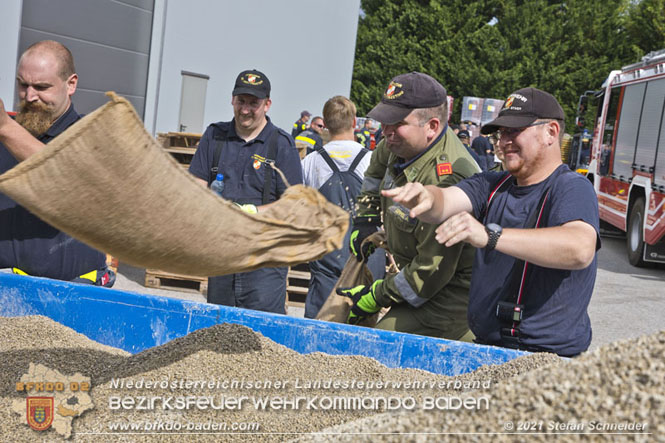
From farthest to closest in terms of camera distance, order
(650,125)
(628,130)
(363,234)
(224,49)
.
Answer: (224,49) → (628,130) → (650,125) → (363,234)

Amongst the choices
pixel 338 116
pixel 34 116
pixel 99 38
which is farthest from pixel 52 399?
pixel 99 38

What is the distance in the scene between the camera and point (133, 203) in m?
1.74

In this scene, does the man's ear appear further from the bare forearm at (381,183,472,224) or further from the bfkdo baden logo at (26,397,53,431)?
the bare forearm at (381,183,472,224)

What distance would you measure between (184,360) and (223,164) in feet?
6.71

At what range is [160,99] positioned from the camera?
11.4m

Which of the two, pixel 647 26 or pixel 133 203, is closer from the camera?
pixel 133 203

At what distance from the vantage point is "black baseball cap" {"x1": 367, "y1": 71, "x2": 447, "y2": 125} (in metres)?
3.30

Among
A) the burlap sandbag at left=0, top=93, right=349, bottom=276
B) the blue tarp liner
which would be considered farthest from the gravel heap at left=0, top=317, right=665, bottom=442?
the burlap sandbag at left=0, top=93, right=349, bottom=276

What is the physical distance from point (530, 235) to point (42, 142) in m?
2.24

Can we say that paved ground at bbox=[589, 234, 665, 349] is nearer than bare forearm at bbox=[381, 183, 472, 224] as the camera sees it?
→ No

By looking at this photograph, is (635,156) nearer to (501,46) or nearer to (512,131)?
(512,131)

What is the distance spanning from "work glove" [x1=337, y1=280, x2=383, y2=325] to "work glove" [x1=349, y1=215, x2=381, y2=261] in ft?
0.86

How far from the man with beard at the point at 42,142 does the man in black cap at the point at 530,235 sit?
1792mm

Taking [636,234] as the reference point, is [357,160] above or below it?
above
